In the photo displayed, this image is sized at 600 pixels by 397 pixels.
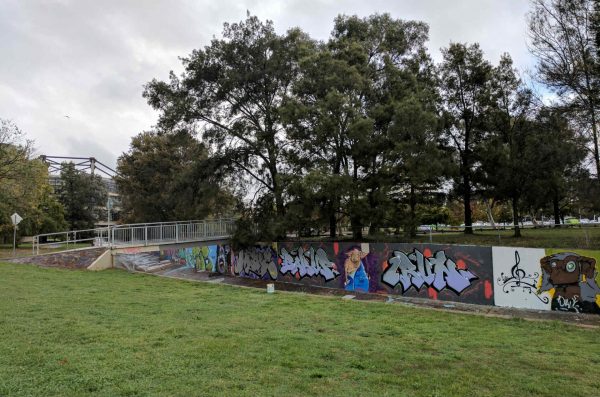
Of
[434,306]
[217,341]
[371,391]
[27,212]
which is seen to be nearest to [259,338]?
[217,341]

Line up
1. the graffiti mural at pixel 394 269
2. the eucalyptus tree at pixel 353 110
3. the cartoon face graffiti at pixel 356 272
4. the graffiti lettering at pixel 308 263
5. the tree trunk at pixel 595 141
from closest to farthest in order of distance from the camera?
the graffiti mural at pixel 394 269 → the tree trunk at pixel 595 141 → the cartoon face graffiti at pixel 356 272 → the eucalyptus tree at pixel 353 110 → the graffiti lettering at pixel 308 263

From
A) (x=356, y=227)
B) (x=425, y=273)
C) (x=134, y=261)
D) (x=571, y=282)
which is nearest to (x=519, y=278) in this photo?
(x=571, y=282)

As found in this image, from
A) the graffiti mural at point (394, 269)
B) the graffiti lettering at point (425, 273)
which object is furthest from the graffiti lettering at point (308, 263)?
the graffiti lettering at point (425, 273)

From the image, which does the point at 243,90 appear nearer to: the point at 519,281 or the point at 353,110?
the point at 353,110

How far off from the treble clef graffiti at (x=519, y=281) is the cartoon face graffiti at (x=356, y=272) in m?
6.00

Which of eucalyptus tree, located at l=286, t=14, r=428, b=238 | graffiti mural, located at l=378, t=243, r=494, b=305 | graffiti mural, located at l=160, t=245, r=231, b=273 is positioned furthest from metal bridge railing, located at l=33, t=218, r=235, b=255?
graffiti mural, located at l=378, t=243, r=494, b=305

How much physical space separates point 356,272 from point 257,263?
297 inches

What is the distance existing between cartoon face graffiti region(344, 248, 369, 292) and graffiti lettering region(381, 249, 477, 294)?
1084 mm

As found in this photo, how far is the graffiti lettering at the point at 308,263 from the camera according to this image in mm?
20828

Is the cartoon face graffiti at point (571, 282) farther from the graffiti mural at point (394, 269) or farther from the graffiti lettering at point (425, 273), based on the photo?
the graffiti lettering at point (425, 273)

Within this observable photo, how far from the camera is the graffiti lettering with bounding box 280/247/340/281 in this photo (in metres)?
20.8

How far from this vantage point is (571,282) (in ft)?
43.2

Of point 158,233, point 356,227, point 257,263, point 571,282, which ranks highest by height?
point 356,227

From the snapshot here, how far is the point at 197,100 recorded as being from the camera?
2534 cm
